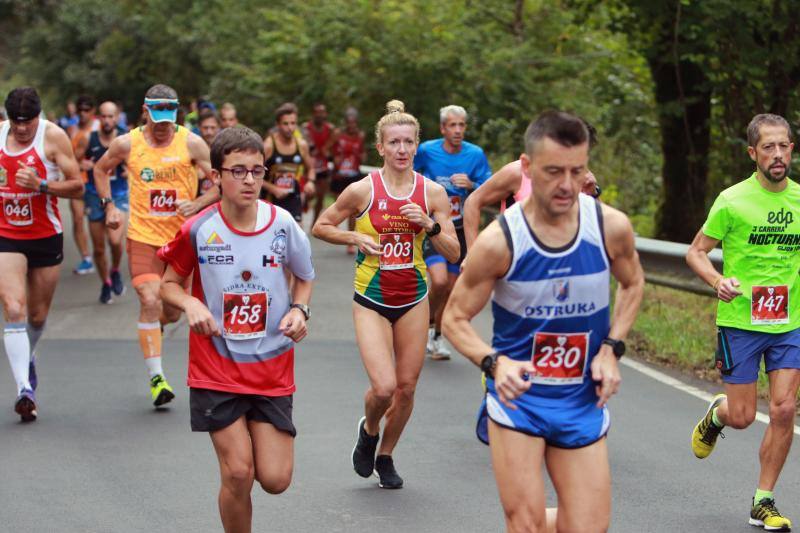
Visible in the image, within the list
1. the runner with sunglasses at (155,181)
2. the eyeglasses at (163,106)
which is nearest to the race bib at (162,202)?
the runner with sunglasses at (155,181)

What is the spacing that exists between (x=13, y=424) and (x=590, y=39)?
18719 millimetres

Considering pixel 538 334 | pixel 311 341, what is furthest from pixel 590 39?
pixel 538 334

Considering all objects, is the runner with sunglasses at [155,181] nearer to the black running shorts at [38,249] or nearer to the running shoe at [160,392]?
the running shoe at [160,392]

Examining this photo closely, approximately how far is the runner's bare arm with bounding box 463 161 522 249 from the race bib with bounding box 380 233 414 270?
81 centimetres

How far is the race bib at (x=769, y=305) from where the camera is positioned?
7.02 meters

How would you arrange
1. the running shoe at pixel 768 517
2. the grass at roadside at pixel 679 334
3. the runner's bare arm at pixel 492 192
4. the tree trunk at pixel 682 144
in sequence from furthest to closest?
the tree trunk at pixel 682 144 < the grass at roadside at pixel 679 334 < the runner's bare arm at pixel 492 192 < the running shoe at pixel 768 517

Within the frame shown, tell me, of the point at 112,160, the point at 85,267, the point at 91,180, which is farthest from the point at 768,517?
the point at 85,267

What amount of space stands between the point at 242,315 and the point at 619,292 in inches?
65.9

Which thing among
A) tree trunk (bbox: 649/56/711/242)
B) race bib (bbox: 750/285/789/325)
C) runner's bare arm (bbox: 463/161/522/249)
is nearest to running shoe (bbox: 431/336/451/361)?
runner's bare arm (bbox: 463/161/522/249)

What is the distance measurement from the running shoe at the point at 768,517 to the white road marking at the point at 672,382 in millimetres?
2425

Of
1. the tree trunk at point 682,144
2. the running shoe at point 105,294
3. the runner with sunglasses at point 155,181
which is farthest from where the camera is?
the tree trunk at point 682,144

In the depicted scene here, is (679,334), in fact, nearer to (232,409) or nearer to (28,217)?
(28,217)

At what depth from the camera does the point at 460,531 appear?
6.75m

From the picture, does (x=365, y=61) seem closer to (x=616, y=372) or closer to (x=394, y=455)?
(x=394, y=455)
